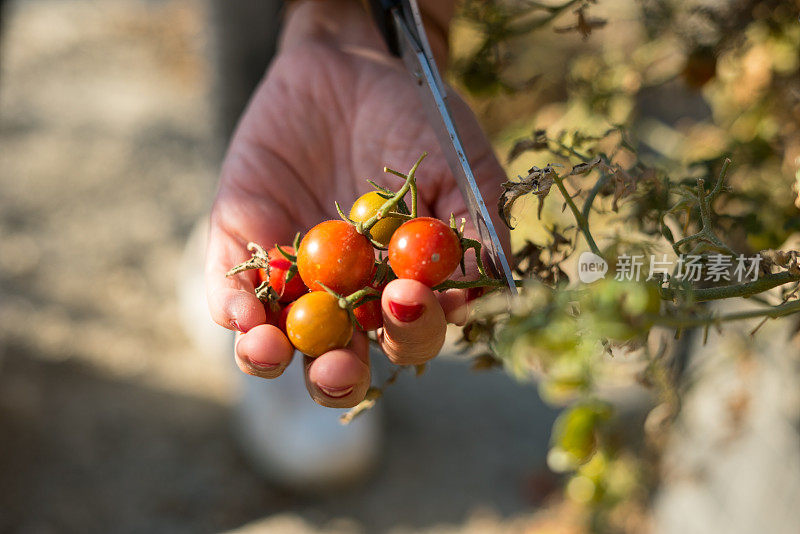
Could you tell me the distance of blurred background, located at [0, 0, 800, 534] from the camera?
1448mm

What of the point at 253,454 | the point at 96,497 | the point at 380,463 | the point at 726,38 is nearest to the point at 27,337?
the point at 96,497

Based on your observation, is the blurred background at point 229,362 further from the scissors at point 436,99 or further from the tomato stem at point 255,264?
the tomato stem at point 255,264

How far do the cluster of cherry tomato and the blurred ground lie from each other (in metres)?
1.57

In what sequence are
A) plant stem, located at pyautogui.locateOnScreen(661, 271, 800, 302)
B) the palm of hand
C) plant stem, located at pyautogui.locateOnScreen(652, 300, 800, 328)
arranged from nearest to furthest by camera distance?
1. plant stem, located at pyautogui.locateOnScreen(652, 300, 800, 328)
2. plant stem, located at pyautogui.locateOnScreen(661, 271, 800, 302)
3. the palm of hand

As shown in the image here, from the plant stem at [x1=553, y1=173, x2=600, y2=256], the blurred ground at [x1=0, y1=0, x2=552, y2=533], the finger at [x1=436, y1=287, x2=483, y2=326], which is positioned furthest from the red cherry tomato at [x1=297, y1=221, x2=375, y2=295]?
the blurred ground at [x1=0, y1=0, x2=552, y2=533]

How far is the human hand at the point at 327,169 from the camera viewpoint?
2.64 feet

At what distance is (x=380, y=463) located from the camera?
2.42 meters

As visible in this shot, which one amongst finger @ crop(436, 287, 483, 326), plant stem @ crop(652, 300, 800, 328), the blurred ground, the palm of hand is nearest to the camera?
plant stem @ crop(652, 300, 800, 328)

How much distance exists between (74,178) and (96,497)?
1.83 meters

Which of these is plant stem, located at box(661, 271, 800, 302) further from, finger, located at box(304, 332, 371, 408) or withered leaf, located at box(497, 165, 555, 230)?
finger, located at box(304, 332, 371, 408)

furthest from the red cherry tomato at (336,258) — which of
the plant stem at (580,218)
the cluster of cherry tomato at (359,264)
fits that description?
the plant stem at (580,218)

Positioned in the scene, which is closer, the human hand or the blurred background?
the human hand

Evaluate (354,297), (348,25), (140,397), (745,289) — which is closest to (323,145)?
(348,25)

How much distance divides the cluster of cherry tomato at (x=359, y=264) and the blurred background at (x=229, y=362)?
9.5 inches
